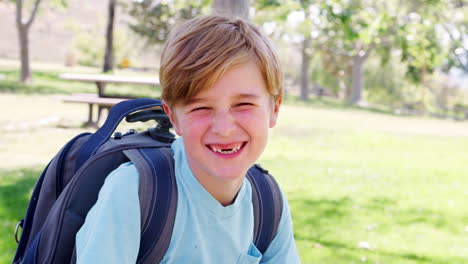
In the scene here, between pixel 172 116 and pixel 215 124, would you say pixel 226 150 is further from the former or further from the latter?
pixel 172 116

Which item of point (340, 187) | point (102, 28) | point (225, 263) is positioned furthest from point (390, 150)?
point (102, 28)

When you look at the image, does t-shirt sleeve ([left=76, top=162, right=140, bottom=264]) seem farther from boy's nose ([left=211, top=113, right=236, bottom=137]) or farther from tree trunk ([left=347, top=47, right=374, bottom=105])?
tree trunk ([left=347, top=47, right=374, bottom=105])

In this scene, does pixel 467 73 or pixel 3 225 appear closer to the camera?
pixel 3 225

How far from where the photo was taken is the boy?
1554mm

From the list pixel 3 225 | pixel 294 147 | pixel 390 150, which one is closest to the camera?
pixel 3 225

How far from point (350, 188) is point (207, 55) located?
501cm

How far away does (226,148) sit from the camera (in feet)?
5.27

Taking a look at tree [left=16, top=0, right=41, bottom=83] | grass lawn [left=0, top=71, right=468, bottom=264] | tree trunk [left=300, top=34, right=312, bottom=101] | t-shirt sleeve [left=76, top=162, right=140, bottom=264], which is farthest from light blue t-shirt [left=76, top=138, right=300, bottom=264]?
tree trunk [left=300, top=34, right=312, bottom=101]

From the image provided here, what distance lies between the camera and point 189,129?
5.23 feet

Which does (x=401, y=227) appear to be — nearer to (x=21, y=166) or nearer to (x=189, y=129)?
(x=189, y=129)

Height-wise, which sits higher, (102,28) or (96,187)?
(96,187)

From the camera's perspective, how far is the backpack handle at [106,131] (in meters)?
1.68

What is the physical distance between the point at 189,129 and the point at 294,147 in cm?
848

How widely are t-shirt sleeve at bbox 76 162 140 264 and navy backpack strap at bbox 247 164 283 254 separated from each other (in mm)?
474
